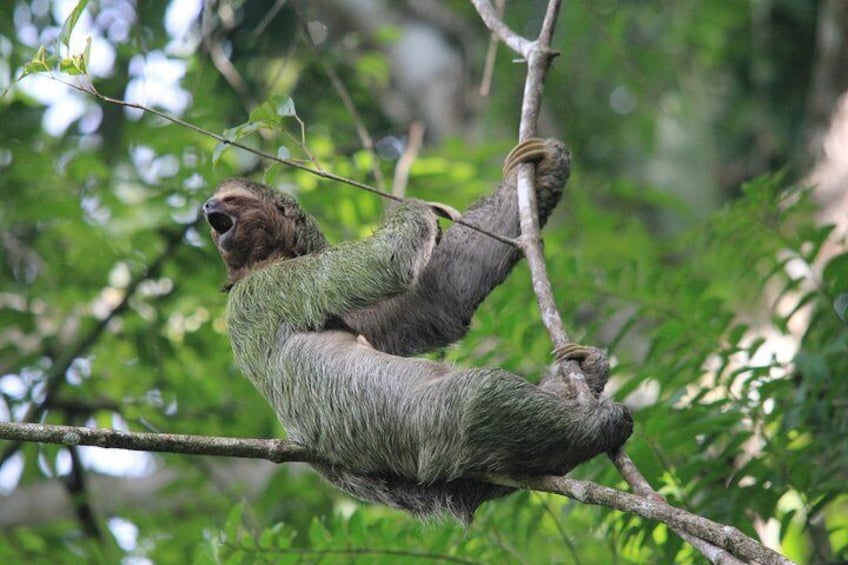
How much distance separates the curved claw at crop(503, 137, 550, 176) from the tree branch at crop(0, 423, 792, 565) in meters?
2.35

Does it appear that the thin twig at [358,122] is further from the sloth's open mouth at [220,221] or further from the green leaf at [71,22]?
the green leaf at [71,22]

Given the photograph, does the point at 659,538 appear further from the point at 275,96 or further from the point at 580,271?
the point at 275,96

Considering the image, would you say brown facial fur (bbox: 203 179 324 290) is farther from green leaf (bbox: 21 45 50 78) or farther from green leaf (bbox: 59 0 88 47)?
green leaf (bbox: 59 0 88 47)

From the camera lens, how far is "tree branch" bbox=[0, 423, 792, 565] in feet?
14.3

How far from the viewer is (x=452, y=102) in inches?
628

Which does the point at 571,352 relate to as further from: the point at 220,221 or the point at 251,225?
the point at 220,221

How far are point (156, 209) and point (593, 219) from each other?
20.6 ft

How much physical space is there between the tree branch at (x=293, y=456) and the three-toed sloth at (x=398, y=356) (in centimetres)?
32

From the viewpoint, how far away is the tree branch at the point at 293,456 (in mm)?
4344

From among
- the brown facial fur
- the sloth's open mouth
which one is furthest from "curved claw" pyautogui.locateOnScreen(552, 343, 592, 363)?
the sloth's open mouth

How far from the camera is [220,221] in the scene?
25.0ft

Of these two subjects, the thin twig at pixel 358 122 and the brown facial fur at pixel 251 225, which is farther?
the thin twig at pixel 358 122

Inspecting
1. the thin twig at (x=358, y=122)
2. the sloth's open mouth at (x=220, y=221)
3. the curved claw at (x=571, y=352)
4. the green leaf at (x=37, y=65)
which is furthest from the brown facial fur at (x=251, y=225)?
the curved claw at (x=571, y=352)

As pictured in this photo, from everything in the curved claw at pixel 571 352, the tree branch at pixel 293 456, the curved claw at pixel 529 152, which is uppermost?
the curved claw at pixel 529 152
